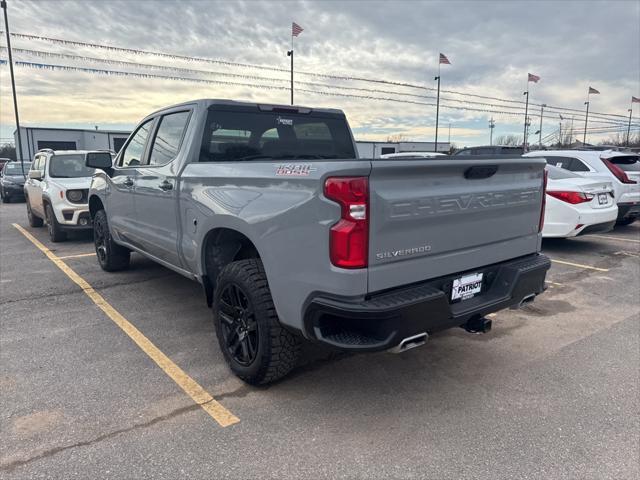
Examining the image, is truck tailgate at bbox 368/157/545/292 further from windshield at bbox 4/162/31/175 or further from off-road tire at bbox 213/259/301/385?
windshield at bbox 4/162/31/175

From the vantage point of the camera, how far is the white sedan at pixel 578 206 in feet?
24.4

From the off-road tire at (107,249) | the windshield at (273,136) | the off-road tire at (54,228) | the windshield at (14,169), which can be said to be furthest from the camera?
the windshield at (14,169)

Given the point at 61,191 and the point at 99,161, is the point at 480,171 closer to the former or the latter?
the point at 99,161

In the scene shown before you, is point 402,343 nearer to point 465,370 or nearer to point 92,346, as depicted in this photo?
point 465,370

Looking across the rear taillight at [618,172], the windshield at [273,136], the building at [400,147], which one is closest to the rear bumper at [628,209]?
the rear taillight at [618,172]

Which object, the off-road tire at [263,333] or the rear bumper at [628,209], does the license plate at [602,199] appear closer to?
the rear bumper at [628,209]

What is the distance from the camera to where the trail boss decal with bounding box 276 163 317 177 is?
102 inches

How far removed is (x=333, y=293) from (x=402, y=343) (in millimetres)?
493

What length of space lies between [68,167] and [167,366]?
23.4 feet

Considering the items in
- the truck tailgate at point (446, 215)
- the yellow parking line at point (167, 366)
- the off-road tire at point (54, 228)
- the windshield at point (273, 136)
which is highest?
the windshield at point (273, 136)

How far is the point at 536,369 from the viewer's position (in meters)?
3.63

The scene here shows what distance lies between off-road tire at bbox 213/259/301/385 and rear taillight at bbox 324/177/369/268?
0.74 m

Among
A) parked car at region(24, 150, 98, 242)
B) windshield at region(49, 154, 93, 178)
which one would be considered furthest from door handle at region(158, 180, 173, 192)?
windshield at region(49, 154, 93, 178)

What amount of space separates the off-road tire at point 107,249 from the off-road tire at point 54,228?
255cm
